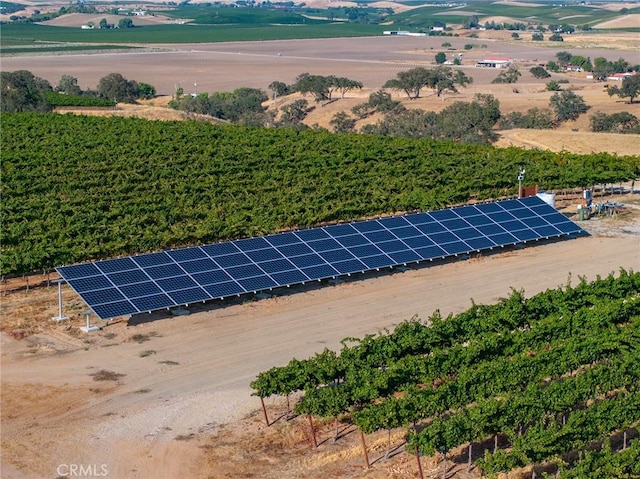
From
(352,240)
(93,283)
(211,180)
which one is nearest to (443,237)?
(352,240)

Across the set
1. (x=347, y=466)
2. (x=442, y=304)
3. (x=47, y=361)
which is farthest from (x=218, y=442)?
(x=442, y=304)

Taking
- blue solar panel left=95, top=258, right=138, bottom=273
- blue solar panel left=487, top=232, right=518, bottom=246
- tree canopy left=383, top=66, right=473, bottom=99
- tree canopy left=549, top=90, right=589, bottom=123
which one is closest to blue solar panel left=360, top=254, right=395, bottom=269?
blue solar panel left=487, top=232, right=518, bottom=246

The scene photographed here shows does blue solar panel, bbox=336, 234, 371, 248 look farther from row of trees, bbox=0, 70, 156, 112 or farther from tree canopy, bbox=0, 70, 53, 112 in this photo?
tree canopy, bbox=0, 70, 53, 112

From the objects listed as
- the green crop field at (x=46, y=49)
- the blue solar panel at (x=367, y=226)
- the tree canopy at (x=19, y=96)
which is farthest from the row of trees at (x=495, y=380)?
the green crop field at (x=46, y=49)

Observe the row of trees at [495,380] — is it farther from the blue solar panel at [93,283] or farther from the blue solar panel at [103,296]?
the blue solar panel at [93,283]

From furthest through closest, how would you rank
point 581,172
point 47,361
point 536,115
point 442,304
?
point 536,115, point 581,172, point 442,304, point 47,361

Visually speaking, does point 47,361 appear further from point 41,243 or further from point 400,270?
point 400,270
